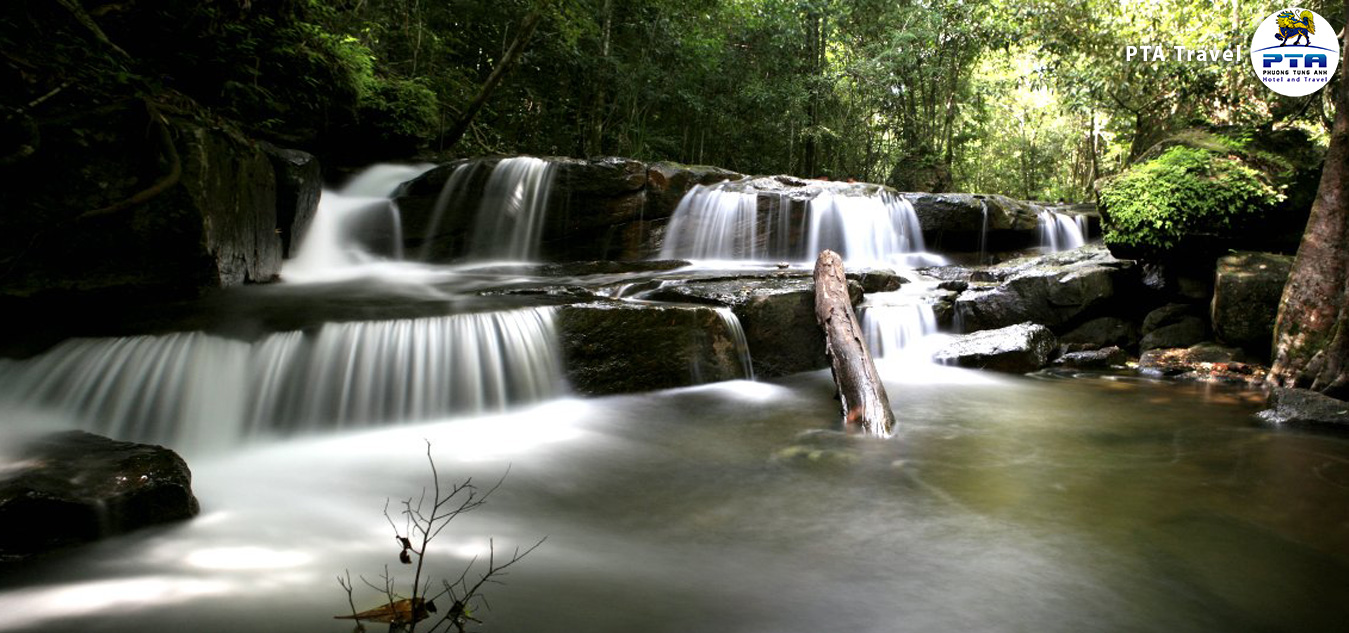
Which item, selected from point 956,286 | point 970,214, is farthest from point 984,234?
point 956,286

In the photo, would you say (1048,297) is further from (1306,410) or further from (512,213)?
(512,213)

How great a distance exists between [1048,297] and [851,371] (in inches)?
166

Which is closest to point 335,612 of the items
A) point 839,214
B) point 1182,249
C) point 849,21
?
point 1182,249

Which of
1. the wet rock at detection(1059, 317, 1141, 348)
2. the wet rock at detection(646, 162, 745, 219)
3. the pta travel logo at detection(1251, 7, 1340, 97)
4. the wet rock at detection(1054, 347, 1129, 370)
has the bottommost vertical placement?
the wet rock at detection(1054, 347, 1129, 370)

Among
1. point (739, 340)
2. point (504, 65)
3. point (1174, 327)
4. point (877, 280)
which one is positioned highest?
point (504, 65)

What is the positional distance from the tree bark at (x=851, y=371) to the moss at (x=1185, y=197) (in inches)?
152

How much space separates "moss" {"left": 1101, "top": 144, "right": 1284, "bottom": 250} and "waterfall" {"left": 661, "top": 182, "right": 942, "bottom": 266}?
4068mm

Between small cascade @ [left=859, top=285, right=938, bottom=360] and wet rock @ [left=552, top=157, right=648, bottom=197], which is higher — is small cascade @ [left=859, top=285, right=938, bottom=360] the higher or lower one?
the lower one

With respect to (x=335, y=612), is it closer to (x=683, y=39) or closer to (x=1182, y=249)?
(x=1182, y=249)

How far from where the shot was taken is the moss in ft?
22.8

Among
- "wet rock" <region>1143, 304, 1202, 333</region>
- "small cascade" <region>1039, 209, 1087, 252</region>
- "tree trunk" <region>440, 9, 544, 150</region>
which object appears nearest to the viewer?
"wet rock" <region>1143, 304, 1202, 333</region>

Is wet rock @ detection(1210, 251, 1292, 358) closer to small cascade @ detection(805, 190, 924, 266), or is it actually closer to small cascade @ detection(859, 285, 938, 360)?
small cascade @ detection(859, 285, 938, 360)

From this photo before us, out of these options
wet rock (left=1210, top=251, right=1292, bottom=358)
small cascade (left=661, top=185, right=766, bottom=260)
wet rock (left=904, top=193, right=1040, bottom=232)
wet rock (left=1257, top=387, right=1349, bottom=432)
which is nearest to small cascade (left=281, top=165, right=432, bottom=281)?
small cascade (left=661, top=185, right=766, bottom=260)

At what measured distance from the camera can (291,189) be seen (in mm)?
7617
